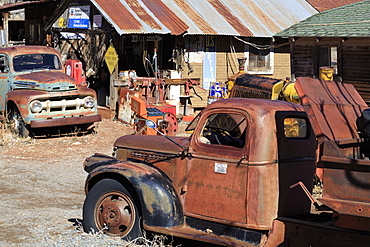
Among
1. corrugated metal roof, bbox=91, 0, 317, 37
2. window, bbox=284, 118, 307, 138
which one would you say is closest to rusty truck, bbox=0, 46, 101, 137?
corrugated metal roof, bbox=91, 0, 317, 37

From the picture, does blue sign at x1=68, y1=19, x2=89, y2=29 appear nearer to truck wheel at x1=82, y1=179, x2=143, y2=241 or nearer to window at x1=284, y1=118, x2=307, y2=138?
truck wheel at x1=82, y1=179, x2=143, y2=241

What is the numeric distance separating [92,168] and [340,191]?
3318mm

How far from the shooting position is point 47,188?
9.89m

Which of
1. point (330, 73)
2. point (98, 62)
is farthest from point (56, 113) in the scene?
point (98, 62)

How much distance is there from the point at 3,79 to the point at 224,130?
9767 mm

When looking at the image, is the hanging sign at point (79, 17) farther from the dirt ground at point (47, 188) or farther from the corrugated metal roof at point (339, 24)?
the corrugated metal roof at point (339, 24)

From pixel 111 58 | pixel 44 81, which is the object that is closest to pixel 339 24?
pixel 111 58

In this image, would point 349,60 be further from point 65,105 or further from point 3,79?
point 3,79

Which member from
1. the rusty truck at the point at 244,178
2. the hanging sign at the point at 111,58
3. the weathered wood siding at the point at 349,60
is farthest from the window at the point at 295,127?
the hanging sign at the point at 111,58

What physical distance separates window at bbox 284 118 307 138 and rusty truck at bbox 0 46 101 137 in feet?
28.1

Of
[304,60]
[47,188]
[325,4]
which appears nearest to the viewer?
[47,188]

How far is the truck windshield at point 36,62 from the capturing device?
14859 millimetres

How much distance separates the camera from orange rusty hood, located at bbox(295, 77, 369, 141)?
5.33m

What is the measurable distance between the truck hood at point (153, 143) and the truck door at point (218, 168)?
0.28 m
